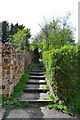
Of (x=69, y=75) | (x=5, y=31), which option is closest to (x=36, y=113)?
(x=69, y=75)

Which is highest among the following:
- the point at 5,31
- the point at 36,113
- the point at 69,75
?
the point at 5,31

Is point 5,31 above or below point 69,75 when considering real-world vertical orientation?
above

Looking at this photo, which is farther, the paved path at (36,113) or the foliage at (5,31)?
the foliage at (5,31)

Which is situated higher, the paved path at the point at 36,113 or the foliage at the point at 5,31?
the foliage at the point at 5,31

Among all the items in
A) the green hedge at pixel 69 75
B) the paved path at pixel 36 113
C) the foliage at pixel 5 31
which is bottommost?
the paved path at pixel 36 113

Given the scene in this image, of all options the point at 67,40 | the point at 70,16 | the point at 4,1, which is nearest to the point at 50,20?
the point at 70,16

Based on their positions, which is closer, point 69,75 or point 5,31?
point 69,75

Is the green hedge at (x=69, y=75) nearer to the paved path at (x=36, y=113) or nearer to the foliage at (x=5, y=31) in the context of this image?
the paved path at (x=36, y=113)

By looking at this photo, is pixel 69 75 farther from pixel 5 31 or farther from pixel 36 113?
pixel 5 31

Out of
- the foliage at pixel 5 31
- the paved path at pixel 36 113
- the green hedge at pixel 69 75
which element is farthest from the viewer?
the foliage at pixel 5 31

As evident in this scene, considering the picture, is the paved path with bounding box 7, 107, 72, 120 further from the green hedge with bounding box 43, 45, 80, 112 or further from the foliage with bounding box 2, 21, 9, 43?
the foliage with bounding box 2, 21, 9, 43

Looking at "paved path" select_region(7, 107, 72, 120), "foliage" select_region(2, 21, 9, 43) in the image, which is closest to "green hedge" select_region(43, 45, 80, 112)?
"paved path" select_region(7, 107, 72, 120)

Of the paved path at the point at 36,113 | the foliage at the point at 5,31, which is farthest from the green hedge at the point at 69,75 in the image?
the foliage at the point at 5,31

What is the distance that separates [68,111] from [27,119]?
40.6 inches
